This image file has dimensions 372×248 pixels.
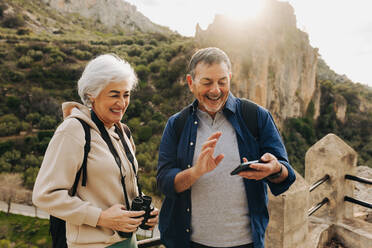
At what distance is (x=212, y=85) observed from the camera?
148cm

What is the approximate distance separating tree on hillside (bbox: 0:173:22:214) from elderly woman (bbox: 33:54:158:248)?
16.3 m

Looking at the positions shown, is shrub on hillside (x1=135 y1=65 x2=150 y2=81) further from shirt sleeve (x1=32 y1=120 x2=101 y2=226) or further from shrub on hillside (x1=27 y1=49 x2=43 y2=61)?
shirt sleeve (x1=32 y1=120 x2=101 y2=226)

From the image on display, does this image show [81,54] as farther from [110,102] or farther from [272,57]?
[110,102]

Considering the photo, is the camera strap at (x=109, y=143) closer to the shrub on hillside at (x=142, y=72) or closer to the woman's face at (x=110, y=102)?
the woman's face at (x=110, y=102)

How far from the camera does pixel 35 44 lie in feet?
96.1

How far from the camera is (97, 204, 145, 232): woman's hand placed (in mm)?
1248

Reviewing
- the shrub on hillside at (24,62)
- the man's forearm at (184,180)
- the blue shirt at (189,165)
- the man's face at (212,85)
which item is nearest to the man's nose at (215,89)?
the man's face at (212,85)

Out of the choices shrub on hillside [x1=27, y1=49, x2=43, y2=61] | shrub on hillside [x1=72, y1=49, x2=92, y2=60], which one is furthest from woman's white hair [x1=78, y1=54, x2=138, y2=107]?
shrub on hillside [x1=72, y1=49, x2=92, y2=60]

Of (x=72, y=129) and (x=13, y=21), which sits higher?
(x=13, y=21)

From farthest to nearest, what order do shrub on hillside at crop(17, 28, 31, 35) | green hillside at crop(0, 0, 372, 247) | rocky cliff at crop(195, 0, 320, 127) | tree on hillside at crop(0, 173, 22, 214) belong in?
shrub on hillside at crop(17, 28, 31, 35) < rocky cliff at crop(195, 0, 320, 127) < green hillside at crop(0, 0, 372, 247) < tree on hillside at crop(0, 173, 22, 214)

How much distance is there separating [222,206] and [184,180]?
29 centimetres

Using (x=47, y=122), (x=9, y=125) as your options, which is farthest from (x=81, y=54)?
(x=9, y=125)

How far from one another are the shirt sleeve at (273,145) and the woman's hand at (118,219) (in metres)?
0.85

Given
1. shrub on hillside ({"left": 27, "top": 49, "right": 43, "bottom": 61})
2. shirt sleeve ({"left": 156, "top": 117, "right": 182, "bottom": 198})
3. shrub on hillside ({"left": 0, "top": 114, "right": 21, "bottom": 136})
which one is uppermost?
shrub on hillside ({"left": 27, "top": 49, "right": 43, "bottom": 61})
